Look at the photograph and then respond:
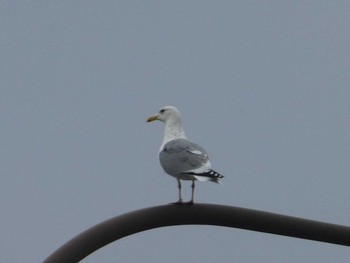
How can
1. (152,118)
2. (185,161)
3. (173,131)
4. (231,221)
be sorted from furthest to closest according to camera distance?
(152,118)
(173,131)
(185,161)
(231,221)

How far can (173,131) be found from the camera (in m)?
12.9

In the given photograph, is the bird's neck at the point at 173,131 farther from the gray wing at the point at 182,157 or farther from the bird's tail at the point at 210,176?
the bird's tail at the point at 210,176

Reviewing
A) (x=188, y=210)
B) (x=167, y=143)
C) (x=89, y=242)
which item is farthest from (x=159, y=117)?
(x=89, y=242)

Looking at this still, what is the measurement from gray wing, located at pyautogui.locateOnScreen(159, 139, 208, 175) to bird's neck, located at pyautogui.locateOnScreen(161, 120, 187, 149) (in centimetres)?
60

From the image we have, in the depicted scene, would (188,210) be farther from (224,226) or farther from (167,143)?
(167,143)

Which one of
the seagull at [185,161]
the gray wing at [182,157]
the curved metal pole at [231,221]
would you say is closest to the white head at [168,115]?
the seagull at [185,161]

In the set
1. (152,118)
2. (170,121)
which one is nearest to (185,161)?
(170,121)

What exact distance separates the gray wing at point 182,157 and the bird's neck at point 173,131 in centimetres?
60

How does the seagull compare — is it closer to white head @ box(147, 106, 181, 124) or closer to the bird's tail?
the bird's tail

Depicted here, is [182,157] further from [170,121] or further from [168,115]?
[168,115]

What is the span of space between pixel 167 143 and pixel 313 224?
3342mm

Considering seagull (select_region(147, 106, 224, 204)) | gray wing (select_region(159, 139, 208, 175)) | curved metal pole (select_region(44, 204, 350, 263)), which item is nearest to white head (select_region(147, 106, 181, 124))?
seagull (select_region(147, 106, 224, 204))

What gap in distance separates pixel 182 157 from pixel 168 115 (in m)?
1.58

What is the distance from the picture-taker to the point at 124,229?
8.72 metres
